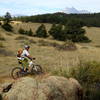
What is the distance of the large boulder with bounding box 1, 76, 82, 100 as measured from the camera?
905 centimetres

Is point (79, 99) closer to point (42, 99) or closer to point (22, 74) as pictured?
point (42, 99)

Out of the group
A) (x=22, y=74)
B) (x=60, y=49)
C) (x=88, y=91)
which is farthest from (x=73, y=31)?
(x=88, y=91)

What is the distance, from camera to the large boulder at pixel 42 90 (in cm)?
905

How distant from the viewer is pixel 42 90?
914 centimetres

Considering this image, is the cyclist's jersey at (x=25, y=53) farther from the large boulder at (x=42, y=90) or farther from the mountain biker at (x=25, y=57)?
the large boulder at (x=42, y=90)

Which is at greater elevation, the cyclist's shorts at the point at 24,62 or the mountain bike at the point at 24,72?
the cyclist's shorts at the point at 24,62

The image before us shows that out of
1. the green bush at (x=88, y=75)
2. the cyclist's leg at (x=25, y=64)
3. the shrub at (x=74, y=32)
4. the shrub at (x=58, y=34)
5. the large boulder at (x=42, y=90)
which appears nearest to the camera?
the large boulder at (x=42, y=90)

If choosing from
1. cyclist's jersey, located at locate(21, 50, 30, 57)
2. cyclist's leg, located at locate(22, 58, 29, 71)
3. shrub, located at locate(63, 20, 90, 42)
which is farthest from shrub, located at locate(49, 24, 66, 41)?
cyclist's jersey, located at locate(21, 50, 30, 57)

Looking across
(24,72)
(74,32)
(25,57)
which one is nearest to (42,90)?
(25,57)

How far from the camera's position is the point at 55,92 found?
30.3ft

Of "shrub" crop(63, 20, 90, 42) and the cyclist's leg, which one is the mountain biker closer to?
the cyclist's leg

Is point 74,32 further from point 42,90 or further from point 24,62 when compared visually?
point 42,90

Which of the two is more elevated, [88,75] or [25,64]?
[88,75]

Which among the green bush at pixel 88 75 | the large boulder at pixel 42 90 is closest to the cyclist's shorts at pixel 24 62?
the green bush at pixel 88 75
